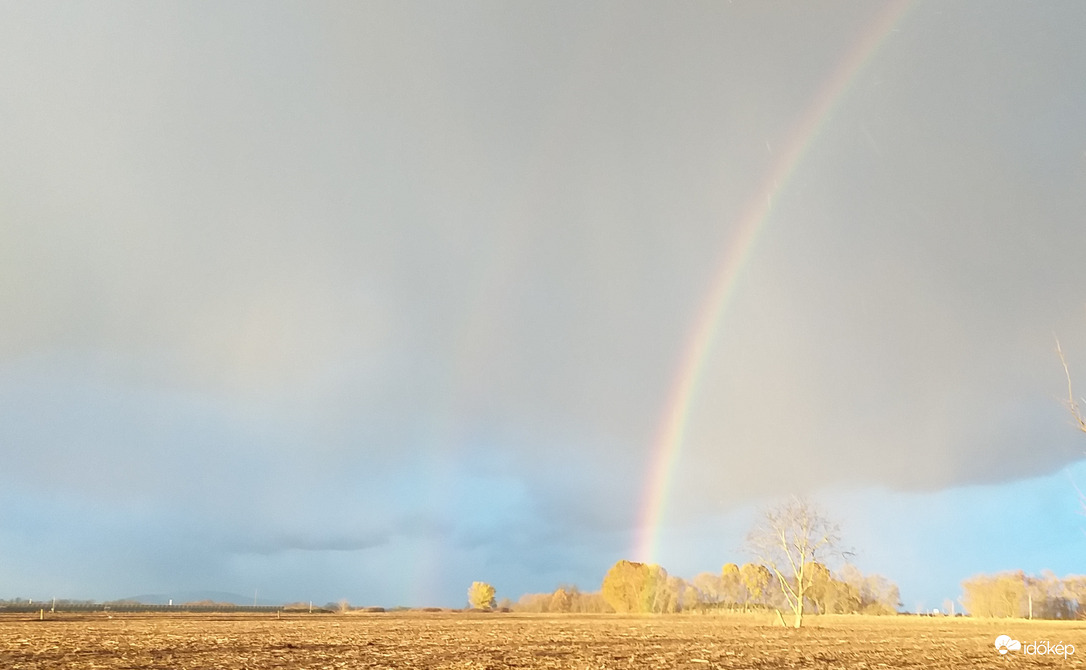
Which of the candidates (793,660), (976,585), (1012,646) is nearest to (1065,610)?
(976,585)

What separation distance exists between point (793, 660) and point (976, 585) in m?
188

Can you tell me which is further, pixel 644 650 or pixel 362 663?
pixel 644 650

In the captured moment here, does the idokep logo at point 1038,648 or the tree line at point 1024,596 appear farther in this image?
the tree line at point 1024,596

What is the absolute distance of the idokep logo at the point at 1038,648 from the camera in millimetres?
38459

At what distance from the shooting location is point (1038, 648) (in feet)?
141

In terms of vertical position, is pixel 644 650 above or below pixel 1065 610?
above

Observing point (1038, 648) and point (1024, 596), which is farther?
point (1024, 596)

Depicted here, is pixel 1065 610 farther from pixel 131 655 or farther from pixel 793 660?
pixel 131 655

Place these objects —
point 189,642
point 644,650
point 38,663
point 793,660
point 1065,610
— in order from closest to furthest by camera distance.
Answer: point 38,663, point 793,660, point 644,650, point 189,642, point 1065,610

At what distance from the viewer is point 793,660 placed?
103 ft

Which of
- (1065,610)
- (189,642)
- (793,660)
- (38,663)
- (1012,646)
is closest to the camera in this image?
(38,663)

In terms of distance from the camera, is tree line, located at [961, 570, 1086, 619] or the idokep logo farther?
tree line, located at [961, 570, 1086, 619]

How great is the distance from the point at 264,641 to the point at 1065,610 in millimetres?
212097

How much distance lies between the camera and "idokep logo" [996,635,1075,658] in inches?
1514
